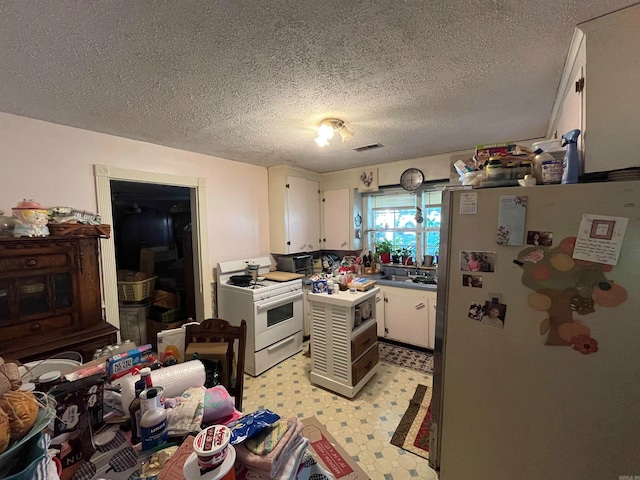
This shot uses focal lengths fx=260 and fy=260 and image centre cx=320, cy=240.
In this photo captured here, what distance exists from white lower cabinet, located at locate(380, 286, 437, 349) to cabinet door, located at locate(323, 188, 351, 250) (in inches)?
41.0

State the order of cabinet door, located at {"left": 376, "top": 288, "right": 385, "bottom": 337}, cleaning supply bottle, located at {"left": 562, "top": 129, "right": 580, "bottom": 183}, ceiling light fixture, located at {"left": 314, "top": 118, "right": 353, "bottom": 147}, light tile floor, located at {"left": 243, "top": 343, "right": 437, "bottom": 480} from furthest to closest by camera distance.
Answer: cabinet door, located at {"left": 376, "top": 288, "right": 385, "bottom": 337} < ceiling light fixture, located at {"left": 314, "top": 118, "right": 353, "bottom": 147} < light tile floor, located at {"left": 243, "top": 343, "right": 437, "bottom": 480} < cleaning supply bottle, located at {"left": 562, "top": 129, "right": 580, "bottom": 183}

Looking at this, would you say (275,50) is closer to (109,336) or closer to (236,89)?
(236,89)

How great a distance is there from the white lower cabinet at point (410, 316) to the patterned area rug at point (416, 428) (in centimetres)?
74

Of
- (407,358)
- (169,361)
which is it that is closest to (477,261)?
(169,361)

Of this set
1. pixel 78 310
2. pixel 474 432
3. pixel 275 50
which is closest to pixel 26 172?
pixel 78 310

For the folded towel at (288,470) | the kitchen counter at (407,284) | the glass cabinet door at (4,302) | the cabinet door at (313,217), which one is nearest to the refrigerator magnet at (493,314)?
the folded towel at (288,470)

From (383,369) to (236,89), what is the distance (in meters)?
2.82

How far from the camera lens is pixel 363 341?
2.43 meters

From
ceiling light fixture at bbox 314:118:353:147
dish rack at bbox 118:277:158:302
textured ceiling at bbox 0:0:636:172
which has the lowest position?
dish rack at bbox 118:277:158:302

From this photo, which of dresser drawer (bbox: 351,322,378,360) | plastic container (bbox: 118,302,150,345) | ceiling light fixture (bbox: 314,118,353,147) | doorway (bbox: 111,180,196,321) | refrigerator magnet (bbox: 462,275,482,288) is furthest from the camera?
doorway (bbox: 111,180,196,321)

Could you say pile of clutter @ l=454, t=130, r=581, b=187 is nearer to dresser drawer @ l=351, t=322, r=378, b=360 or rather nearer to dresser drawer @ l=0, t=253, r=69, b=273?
dresser drawer @ l=351, t=322, r=378, b=360

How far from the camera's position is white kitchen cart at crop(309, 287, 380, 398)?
2.29 m

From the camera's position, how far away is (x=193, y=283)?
124 inches

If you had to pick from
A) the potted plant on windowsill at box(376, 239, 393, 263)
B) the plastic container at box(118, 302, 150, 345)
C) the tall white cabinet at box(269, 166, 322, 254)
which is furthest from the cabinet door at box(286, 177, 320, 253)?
the plastic container at box(118, 302, 150, 345)
